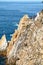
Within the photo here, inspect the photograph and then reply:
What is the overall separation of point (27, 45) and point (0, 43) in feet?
57.2

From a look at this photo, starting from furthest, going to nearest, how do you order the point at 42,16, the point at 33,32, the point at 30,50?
the point at 42,16, the point at 33,32, the point at 30,50

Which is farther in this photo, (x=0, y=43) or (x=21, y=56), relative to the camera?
(x=0, y=43)

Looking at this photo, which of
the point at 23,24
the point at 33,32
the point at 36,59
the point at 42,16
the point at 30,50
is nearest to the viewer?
the point at 36,59

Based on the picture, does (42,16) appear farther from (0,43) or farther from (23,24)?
(0,43)

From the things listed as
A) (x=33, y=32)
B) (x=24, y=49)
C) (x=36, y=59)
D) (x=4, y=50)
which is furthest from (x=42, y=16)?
(x=4, y=50)

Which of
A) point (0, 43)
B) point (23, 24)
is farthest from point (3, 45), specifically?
point (23, 24)

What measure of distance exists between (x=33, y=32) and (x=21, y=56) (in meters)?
3.63

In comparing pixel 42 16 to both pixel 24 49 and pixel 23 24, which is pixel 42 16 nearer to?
pixel 24 49

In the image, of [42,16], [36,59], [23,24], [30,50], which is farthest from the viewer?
[23,24]

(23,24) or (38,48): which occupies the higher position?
(23,24)

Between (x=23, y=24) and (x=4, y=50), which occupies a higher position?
(x=23, y=24)

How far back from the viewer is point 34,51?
3188cm

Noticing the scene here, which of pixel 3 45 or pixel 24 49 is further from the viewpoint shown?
pixel 3 45

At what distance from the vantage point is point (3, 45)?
50.2m
